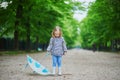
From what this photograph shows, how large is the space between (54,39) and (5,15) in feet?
74.6

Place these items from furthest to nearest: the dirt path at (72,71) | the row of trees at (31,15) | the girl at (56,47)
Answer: the row of trees at (31,15)
the girl at (56,47)
the dirt path at (72,71)

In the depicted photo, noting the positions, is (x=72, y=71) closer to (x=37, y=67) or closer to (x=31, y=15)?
(x=37, y=67)

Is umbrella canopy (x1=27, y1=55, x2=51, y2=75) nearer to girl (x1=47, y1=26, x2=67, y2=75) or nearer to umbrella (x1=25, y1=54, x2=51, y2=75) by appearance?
umbrella (x1=25, y1=54, x2=51, y2=75)

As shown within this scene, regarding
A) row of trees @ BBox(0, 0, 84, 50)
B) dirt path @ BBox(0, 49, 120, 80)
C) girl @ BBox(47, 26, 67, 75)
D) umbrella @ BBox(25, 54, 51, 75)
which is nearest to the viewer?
dirt path @ BBox(0, 49, 120, 80)

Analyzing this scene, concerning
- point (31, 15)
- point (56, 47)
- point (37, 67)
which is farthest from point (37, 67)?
point (31, 15)

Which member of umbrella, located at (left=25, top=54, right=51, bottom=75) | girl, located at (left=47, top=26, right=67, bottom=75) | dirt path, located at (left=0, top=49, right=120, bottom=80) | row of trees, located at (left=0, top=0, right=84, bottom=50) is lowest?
dirt path, located at (left=0, top=49, right=120, bottom=80)

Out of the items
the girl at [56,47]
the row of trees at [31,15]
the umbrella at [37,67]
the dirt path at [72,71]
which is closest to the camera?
the dirt path at [72,71]

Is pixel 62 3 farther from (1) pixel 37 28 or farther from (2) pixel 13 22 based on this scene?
(2) pixel 13 22

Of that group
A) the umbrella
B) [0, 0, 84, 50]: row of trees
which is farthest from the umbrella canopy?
[0, 0, 84, 50]: row of trees

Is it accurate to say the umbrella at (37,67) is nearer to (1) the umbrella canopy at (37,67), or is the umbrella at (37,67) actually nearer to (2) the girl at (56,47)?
(1) the umbrella canopy at (37,67)

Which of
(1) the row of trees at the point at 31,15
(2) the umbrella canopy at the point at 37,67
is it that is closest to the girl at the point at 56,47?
(2) the umbrella canopy at the point at 37,67

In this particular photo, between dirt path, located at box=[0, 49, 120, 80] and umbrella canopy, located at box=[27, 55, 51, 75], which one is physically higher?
umbrella canopy, located at box=[27, 55, 51, 75]

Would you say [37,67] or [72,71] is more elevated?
[37,67]

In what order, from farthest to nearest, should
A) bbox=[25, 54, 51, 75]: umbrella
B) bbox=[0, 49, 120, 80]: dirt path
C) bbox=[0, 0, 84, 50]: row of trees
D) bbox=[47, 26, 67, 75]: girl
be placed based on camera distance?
bbox=[0, 0, 84, 50]: row of trees, bbox=[25, 54, 51, 75]: umbrella, bbox=[47, 26, 67, 75]: girl, bbox=[0, 49, 120, 80]: dirt path
